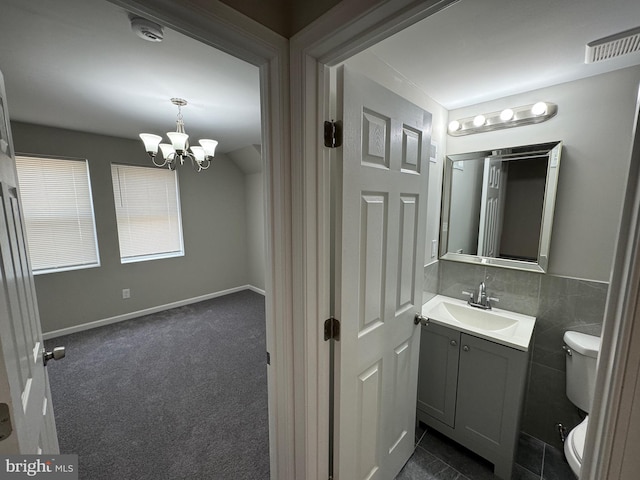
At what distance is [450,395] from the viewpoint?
172 cm

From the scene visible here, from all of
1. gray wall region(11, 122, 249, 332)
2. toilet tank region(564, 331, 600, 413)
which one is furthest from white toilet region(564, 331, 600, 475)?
gray wall region(11, 122, 249, 332)

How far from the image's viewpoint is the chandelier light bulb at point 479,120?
1833 mm

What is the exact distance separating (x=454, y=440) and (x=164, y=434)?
6.29 ft

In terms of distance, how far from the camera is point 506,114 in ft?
5.67

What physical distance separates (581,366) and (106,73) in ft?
10.9

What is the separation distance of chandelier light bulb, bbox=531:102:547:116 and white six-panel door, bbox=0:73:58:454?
244cm

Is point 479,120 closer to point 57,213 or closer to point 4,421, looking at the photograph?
point 4,421

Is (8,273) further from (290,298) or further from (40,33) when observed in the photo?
(40,33)

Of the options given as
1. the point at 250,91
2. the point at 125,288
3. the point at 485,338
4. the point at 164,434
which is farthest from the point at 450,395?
the point at 125,288

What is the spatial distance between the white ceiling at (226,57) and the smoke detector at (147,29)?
0.11 feet

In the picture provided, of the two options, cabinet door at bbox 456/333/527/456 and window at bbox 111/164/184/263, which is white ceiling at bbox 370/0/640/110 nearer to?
cabinet door at bbox 456/333/527/456

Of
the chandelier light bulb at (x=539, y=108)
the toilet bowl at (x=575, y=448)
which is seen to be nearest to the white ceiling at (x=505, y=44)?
the chandelier light bulb at (x=539, y=108)

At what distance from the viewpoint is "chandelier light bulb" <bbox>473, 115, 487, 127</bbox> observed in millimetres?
1833

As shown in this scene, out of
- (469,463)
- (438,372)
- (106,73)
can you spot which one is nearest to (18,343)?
(106,73)
